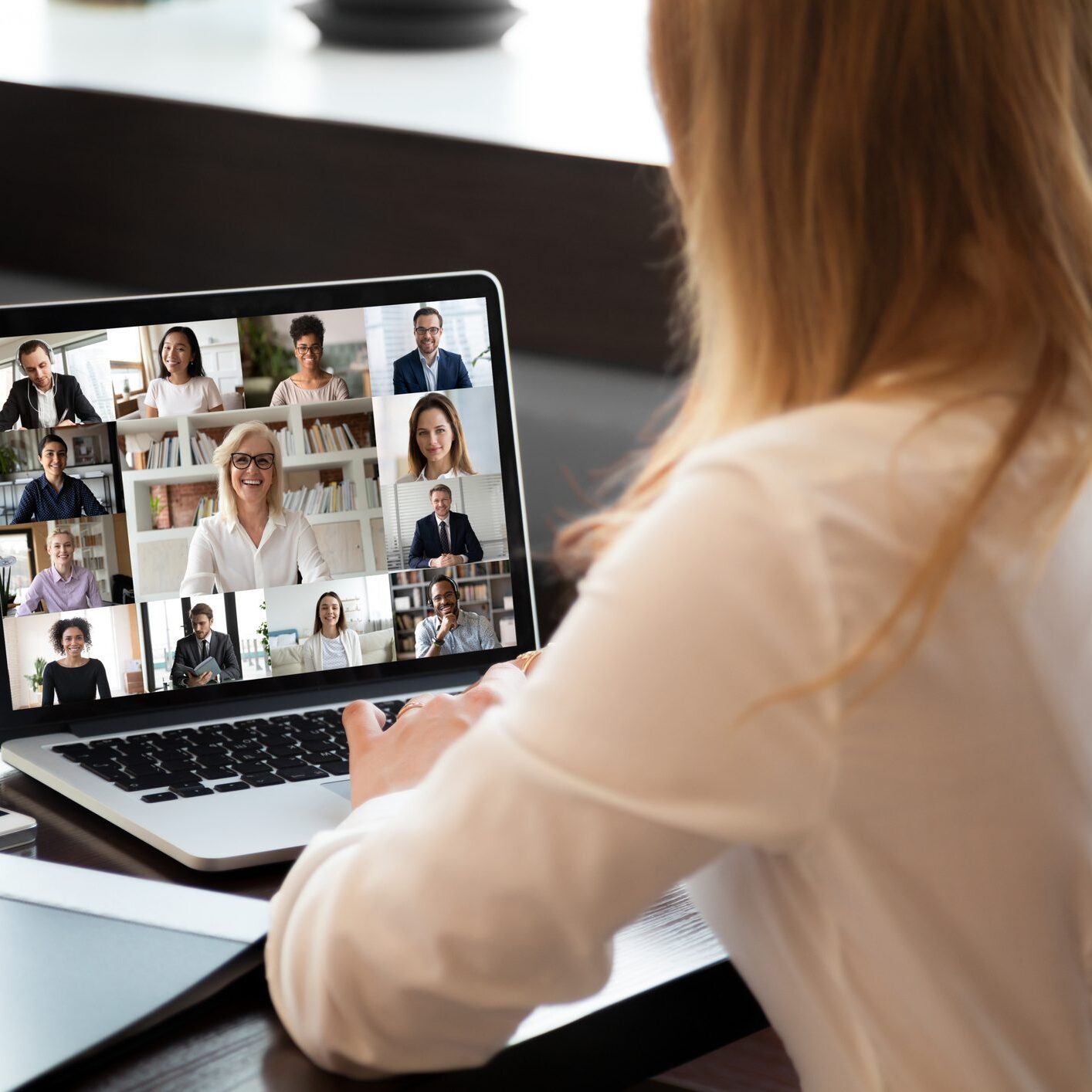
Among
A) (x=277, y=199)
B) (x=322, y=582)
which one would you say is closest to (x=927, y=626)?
(x=322, y=582)

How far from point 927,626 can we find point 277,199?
0.91 meters

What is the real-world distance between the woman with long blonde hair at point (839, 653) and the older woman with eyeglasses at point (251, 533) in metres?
0.47

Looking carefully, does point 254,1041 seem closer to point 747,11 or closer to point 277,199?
point 747,11

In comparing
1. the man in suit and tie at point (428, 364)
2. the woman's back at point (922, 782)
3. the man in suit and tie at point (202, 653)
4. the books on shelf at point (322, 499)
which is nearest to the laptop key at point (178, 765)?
the man in suit and tie at point (202, 653)

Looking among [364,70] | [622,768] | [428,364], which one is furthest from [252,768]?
[364,70]

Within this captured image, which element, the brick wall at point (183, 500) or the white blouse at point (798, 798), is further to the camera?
the brick wall at point (183, 500)

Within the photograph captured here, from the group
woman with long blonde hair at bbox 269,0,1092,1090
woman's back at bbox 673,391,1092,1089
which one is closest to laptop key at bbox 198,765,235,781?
woman with long blonde hair at bbox 269,0,1092,1090

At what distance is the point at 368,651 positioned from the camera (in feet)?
3.22

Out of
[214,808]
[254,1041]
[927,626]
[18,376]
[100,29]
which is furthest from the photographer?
[100,29]

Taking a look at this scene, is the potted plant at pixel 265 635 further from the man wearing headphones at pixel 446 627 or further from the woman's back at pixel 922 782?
the woman's back at pixel 922 782

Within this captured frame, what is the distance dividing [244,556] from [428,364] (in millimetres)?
210

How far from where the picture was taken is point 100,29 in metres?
1.34

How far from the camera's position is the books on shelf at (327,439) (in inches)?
38.1

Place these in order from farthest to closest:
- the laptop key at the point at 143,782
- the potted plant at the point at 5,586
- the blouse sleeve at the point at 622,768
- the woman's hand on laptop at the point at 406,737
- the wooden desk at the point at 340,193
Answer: the wooden desk at the point at 340,193, the potted plant at the point at 5,586, the laptop key at the point at 143,782, the woman's hand on laptop at the point at 406,737, the blouse sleeve at the point at 622,768
